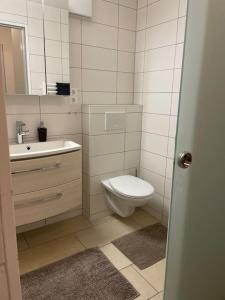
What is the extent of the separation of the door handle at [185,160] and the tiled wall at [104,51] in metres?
1.51

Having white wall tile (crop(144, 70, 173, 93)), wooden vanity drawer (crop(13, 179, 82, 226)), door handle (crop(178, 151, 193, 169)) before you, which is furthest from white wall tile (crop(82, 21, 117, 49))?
door handle (crop(178, 151, 193, 169))

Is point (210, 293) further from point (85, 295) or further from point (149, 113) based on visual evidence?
point (149, 113)

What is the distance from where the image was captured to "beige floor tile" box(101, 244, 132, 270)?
1.72m

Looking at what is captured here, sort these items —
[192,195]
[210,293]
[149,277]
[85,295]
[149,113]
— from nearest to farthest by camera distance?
1. [192,195]
2. [210,293]
3. [85,295]
4. [149,277]
5. [149,113]

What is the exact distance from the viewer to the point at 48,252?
184 cm

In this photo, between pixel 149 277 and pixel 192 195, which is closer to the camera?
pixel 192 195

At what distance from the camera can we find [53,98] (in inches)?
80.0

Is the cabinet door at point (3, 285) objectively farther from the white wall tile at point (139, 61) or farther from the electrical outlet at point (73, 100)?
the white wall tile at point (139, 61)

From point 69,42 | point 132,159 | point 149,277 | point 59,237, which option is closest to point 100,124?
point 132,159

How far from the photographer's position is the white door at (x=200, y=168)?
0.78 metres

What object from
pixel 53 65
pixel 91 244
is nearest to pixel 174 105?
pixel 53 65

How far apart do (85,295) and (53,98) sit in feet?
5.07

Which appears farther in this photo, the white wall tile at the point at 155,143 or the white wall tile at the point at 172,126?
the white wall tile at the point at 155,143

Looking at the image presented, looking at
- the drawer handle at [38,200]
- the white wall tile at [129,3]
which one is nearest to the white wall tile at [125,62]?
the white wall tile at [129,3]
